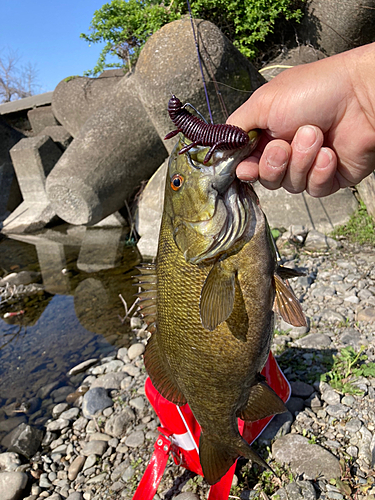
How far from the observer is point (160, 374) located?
226 cm

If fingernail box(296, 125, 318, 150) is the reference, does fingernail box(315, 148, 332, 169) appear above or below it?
below

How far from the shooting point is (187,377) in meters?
2.01

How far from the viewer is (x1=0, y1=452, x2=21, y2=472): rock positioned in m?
3.38

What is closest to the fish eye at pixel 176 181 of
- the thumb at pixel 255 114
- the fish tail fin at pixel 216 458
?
the thumb at pixel 255 114

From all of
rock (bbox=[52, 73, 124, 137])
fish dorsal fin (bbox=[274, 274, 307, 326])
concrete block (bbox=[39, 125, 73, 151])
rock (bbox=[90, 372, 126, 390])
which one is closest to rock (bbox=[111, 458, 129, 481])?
rock (bbox=[90, 372, 126, 390])

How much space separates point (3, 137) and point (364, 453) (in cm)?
1654

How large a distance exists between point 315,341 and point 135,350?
2270 mm

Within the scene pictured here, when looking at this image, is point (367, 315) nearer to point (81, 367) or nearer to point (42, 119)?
point (81, 367)

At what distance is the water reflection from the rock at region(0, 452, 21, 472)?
0.53m

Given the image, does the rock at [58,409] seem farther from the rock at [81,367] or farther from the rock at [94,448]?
the rock at [94,448]

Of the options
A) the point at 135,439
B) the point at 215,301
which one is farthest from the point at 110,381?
the point at 215,301

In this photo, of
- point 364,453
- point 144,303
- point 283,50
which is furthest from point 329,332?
point 283,50

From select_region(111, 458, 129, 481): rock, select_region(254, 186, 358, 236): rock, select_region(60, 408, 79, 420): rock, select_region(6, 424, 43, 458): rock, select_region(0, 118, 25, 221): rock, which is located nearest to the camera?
select_region(111, 458, 129, 481): rock

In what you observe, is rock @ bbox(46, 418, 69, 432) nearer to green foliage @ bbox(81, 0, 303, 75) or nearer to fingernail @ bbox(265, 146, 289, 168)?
fingernail @ bbox(265, 146, 289, 168)
